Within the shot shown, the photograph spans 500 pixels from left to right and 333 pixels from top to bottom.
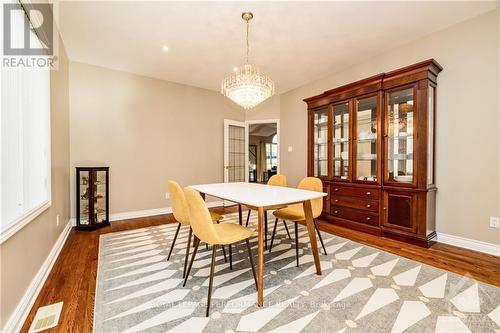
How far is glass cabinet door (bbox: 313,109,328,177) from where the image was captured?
13.1 feet

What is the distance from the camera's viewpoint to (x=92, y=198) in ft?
11.6

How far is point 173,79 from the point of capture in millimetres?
4539

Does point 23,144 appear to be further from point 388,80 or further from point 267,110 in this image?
point 267,110

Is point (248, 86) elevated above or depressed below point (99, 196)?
above

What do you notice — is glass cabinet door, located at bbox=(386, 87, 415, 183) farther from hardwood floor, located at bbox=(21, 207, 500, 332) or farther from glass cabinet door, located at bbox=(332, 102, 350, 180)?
hardwood floor, located at bbox=(21, 207, 500, 332)

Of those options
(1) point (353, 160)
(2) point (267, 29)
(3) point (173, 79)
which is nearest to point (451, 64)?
(1) point (353, 160)

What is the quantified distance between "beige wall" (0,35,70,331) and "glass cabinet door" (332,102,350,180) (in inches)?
147

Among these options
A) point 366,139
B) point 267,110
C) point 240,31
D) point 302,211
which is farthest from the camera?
point 267,110

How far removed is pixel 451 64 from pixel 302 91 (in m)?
2.48

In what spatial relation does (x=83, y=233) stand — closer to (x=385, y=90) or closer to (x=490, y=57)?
(x=385, y=90)

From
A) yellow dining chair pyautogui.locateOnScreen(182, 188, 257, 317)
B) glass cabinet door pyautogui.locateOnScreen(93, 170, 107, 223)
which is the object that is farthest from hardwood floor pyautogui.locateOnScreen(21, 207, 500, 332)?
yellow dining chair pyautogui.locateOnScreen(182, 188, 257, 317)

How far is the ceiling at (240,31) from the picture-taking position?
242 cm

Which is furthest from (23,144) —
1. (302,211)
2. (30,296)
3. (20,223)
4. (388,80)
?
(388,80)

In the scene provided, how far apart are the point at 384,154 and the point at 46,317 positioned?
3.77m
